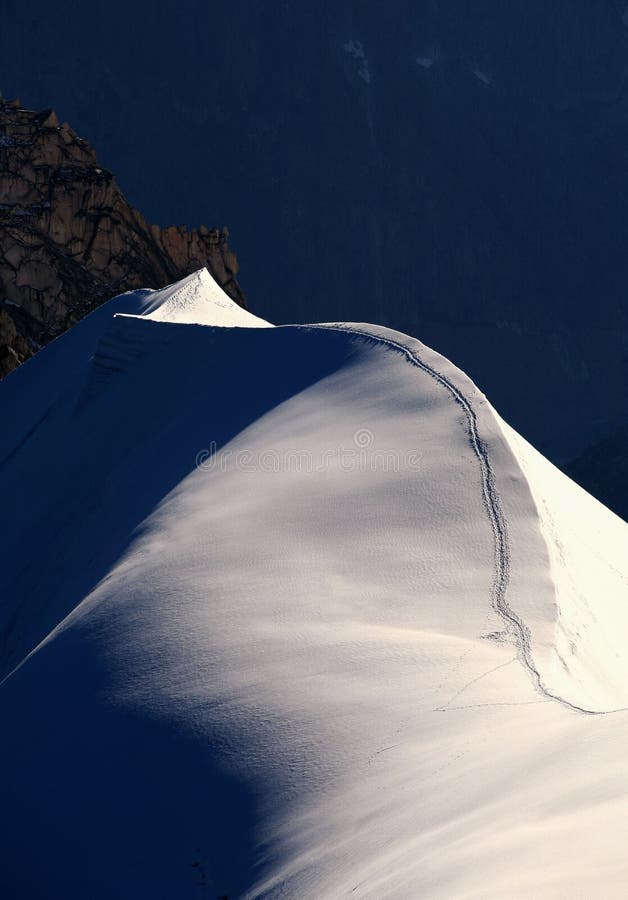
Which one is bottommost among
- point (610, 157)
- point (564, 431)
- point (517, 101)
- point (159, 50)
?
point (564, 431)

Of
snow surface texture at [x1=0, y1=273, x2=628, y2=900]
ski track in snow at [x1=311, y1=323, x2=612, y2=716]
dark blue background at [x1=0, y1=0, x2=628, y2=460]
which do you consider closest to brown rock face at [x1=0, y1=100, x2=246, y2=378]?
snow surface texture at [x1=0, y1=273, x2=628, y2=900]

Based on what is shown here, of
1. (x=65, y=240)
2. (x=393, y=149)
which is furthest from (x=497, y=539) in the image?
(x=393, y=149)

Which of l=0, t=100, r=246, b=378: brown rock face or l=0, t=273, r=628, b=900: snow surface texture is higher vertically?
l=0, t=100, r=246, b=378: brown rock face

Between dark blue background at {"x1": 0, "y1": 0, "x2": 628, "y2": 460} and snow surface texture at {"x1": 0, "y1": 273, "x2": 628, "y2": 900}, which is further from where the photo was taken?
dark blue background at {"x1": 0, "y1": 0, "x2": 628, "y2": 460}

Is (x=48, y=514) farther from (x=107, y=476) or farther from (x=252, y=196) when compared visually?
(x=252, y=196)

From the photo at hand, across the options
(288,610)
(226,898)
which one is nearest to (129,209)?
(288,610)

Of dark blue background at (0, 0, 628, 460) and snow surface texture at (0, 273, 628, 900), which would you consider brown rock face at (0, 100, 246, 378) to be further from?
dark blue background at (0, 0, 628, 460)
